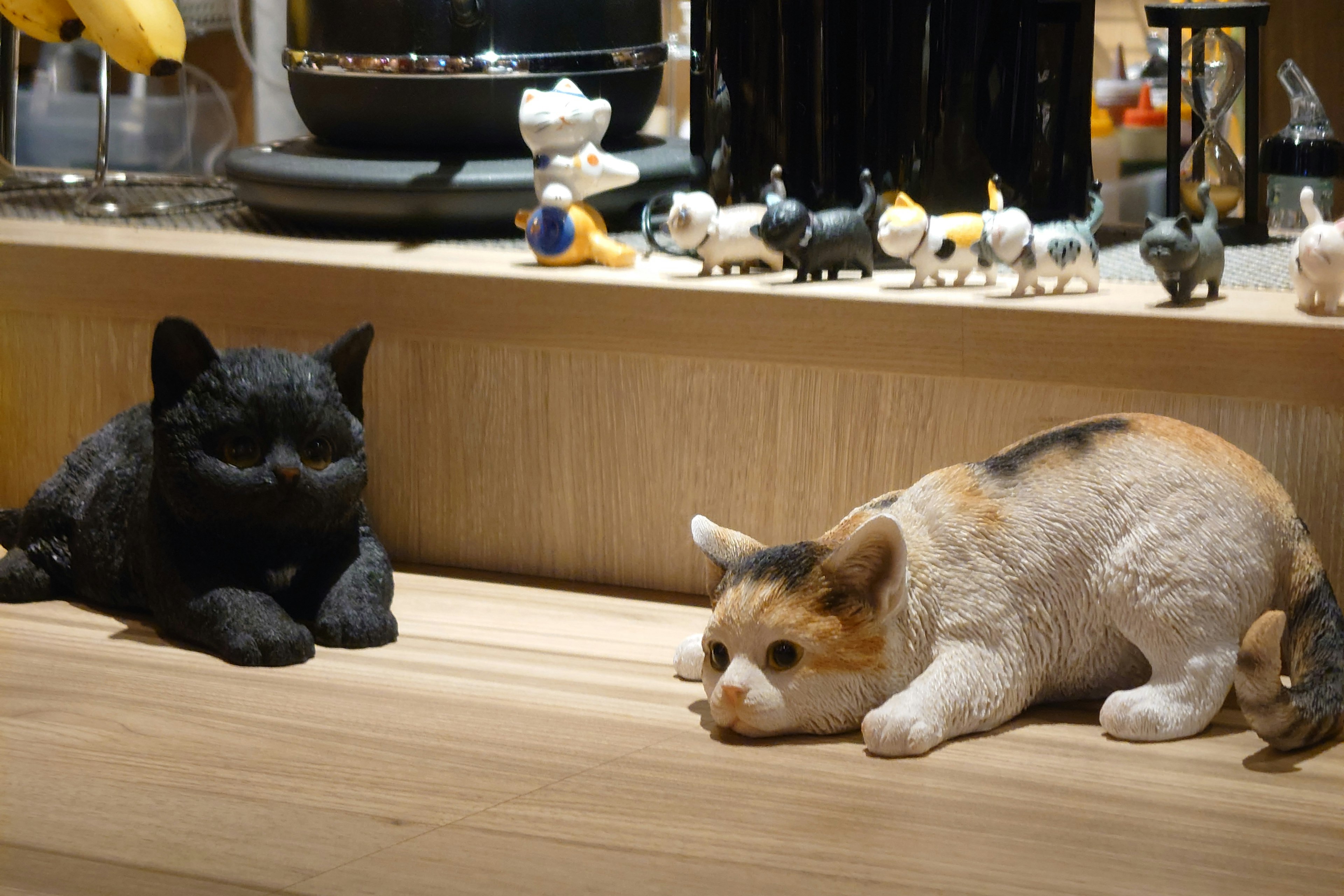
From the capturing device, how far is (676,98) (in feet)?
5.09

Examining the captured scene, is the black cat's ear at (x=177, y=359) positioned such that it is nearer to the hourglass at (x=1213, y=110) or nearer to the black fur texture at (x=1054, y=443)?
the black fur texture at (x=1054, y=443)

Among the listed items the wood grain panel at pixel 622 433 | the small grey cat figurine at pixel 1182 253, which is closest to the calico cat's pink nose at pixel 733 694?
the wood grain panel at pixel 622 433

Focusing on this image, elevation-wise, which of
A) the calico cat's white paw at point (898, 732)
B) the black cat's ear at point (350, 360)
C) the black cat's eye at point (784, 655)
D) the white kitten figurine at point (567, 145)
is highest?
the white kitten figurine at point (567, 145)

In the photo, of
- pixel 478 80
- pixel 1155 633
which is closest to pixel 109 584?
pixel 478 80

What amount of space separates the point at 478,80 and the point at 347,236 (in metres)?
0.16

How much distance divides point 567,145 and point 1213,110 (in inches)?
19.7

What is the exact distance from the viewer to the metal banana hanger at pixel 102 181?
137 centimetres

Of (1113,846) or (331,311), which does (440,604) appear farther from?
(1113,846)

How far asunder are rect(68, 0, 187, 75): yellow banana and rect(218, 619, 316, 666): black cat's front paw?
54cm

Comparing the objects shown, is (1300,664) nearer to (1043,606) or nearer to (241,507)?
(1043,606)

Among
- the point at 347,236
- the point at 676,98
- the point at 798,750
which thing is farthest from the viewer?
the point at 676,98

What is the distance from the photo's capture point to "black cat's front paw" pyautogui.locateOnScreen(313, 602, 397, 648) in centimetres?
102

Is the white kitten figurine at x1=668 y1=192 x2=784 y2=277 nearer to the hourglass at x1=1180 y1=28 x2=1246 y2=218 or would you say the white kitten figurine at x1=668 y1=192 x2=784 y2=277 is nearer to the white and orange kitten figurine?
the white and orange kitten figurine

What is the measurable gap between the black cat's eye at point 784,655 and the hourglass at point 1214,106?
1.80 ft
